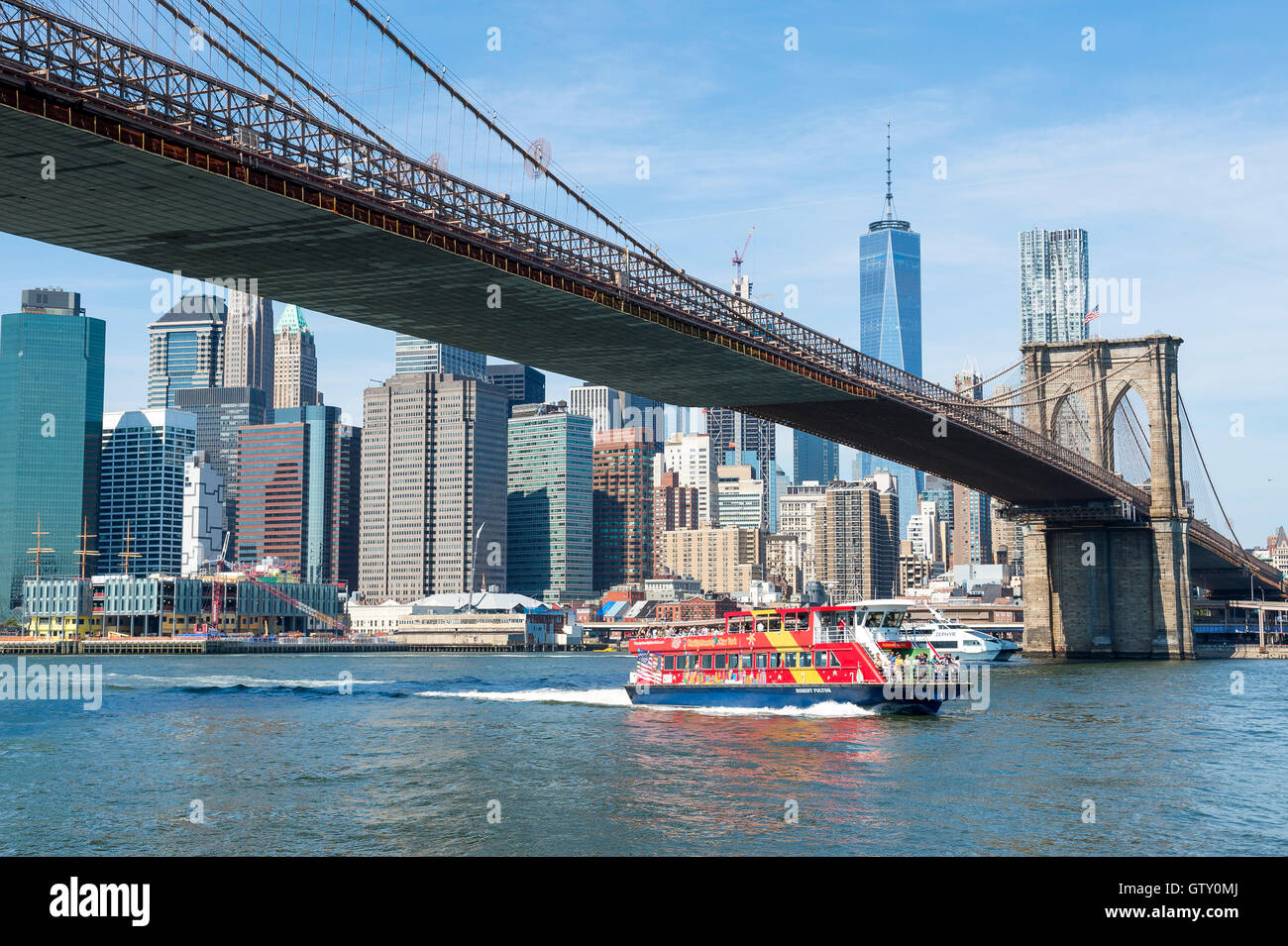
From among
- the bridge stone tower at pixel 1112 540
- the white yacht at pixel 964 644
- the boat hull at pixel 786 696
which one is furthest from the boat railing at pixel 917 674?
the bridge stone tower at pixel 1112 540

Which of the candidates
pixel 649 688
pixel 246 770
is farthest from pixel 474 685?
pixel 246 770

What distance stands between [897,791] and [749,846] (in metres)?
7.75

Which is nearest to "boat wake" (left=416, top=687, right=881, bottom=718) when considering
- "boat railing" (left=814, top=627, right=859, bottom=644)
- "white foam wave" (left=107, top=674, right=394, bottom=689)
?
"boat railing" (left=814, top=627, right=859, bottom=644)

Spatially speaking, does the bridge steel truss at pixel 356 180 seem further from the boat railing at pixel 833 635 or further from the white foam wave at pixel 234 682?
the white foam wave at pixel 234 682

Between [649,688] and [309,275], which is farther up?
[309,275]

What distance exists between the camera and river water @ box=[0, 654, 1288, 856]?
81.6 ft

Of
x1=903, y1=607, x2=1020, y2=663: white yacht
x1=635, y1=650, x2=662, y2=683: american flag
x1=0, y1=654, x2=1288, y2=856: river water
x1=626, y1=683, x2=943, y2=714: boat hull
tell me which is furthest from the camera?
x1=903, y1=607, x2=1020, y2=663: white yacht

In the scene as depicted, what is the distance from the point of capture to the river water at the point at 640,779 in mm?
24859

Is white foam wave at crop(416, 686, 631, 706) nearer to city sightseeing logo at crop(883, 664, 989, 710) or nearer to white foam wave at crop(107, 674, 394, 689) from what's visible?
white foam wave at crop(107, 674, 394, 689)

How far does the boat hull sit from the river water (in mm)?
546

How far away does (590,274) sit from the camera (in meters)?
56.8
